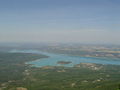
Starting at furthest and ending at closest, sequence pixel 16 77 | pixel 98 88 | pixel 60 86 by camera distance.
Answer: pixel 16 77, pixel 60 86, pixel 98 88

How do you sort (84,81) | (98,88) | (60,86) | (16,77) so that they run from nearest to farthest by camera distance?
(98,88) → (60,86) → (84,81) → (16,77)

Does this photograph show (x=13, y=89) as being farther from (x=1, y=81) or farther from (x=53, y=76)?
(x=53, y=76)

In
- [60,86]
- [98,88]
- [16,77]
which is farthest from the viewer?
[16,77]

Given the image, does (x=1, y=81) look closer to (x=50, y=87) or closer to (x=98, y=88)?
(x=50, y=87)

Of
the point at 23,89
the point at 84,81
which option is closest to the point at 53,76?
the point at 84,81

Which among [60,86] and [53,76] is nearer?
[60,86]

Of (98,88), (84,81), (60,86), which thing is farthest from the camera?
(84,81)

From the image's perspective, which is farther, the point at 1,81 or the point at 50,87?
the point at 1,81

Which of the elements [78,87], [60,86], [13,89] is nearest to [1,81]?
[13,89]
